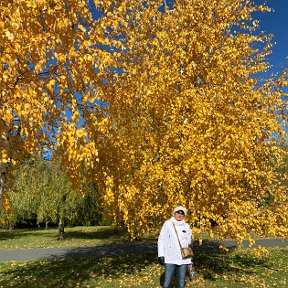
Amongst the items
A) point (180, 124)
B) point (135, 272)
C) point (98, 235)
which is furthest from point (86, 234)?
point (180, 124)

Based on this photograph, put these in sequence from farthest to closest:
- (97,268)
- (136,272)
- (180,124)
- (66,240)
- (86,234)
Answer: (86,234), (66,240), (97,268), (136,272), (180,124)

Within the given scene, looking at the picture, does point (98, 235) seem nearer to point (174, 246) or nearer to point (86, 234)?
point (86, 234)

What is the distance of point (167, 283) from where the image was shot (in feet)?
20.7

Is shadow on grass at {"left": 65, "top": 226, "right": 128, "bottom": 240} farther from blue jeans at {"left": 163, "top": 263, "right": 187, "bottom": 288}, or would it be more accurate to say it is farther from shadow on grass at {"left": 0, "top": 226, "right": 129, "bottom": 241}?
blue jeans at {"left": 163, "top": 263, "right": 187, "bottom": 288}

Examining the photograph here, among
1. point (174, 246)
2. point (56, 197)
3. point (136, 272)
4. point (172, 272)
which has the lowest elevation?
point (136, 272)

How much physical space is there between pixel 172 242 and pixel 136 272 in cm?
508

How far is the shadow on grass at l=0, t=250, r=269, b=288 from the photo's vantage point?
9.87 metres

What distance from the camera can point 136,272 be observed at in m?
10.8

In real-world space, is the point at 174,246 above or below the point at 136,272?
above

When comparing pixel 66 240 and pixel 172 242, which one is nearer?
pixel 172 242

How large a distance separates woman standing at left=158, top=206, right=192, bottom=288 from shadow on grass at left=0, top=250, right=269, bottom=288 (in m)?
3.38

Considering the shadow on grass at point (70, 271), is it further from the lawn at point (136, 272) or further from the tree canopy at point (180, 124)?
the tree canopy at point (180, 124)

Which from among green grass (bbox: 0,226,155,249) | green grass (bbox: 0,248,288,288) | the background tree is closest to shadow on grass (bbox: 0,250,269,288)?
green grass (bbox: 0,248,288,288)

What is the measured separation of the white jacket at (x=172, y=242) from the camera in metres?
6.24
